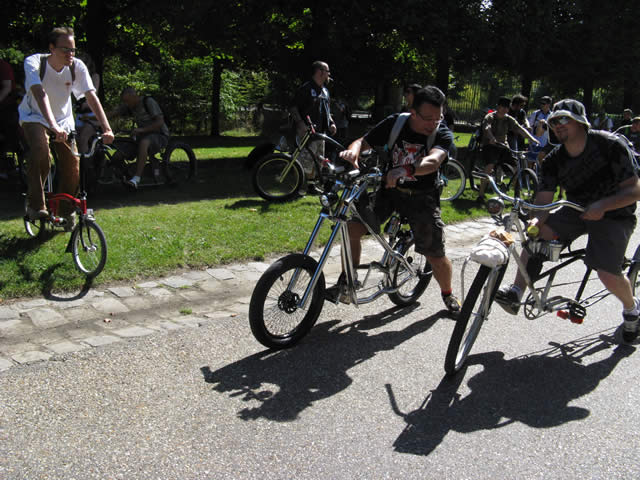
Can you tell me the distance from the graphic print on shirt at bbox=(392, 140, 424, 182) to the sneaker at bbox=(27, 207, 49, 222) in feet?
11.1

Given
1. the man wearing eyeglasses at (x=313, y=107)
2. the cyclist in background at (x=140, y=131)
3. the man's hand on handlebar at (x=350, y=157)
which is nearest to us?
the man's hand on handlebar at (x=350, y=157)

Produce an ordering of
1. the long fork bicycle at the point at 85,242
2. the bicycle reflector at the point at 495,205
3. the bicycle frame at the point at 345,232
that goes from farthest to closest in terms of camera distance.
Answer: the long fork bicycle at the point at 85,242
the bicycle frame at the point at 345,232
the bicycle reflector at the point at 495,205

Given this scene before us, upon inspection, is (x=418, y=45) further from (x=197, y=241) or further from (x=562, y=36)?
(x=197, y=241)

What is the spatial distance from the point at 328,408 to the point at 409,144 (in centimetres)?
216

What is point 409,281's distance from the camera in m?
5.20

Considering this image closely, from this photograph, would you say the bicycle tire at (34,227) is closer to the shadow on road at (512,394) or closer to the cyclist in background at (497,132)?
the shadow on road at (512,394)

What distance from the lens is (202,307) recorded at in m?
5.08

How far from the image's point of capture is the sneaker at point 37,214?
5.59m

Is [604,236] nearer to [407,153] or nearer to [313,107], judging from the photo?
[407,153]

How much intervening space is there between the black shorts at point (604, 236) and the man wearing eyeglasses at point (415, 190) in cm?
91

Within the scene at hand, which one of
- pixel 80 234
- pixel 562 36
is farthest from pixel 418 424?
pixel 562 36

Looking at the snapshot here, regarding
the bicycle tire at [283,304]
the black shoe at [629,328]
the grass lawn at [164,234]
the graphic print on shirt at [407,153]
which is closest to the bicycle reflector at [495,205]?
the graphic print on shirt at [407,153]

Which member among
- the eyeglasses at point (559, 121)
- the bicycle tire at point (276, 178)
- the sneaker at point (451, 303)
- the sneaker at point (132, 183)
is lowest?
the sneaker at point (451, 303)

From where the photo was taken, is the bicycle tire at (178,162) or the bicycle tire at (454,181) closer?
the bicycle tire at (178,162)
